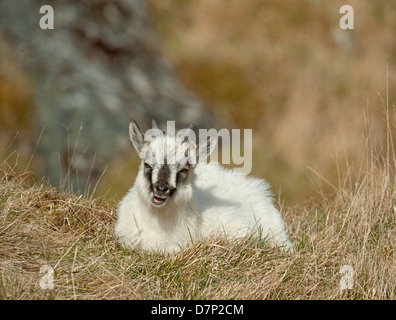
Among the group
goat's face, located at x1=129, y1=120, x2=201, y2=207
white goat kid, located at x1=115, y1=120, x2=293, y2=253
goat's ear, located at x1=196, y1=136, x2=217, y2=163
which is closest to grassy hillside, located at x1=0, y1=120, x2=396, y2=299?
white goat kid, located at x1=115, y1=120, x2=293, y2=253

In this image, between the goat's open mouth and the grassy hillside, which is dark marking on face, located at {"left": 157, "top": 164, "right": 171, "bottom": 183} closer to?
the goat's open mouth

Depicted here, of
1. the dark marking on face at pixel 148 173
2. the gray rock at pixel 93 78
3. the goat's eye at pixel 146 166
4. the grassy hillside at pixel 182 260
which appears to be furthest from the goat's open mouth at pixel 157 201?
the gray rock at pixel 93 78

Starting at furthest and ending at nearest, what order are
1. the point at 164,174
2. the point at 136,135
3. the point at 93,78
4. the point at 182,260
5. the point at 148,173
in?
the point at 93,78 → the point at 136,135 → the point at 148,173 → the point at 164,174 → the point at 182,260

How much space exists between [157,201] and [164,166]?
395 millimetres

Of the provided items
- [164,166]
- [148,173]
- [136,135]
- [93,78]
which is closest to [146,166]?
[148,173]

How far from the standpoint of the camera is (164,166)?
6750 mm

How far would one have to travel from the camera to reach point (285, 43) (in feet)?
78.0

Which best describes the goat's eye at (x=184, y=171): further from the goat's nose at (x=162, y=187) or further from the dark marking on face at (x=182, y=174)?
the goat's nose at (x=162, y=187)

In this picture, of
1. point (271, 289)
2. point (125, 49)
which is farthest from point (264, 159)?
point (271, 289)

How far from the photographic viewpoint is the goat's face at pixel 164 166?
21.8 feet

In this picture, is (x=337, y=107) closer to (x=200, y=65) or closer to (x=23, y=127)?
(x=200, y=65)

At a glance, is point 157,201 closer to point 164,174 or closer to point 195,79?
point 164,174

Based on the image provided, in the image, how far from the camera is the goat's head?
666 centimetres

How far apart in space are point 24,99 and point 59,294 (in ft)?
40.0
